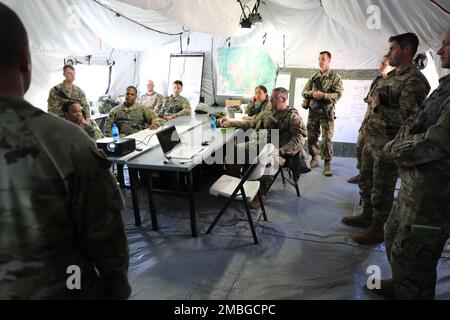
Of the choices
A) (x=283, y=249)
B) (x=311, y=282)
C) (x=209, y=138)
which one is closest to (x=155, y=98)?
(x=209, y=138)

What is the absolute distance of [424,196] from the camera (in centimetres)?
163

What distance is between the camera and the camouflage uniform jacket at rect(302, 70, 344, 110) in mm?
4414

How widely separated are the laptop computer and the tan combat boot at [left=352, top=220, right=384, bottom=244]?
1711 millimetres

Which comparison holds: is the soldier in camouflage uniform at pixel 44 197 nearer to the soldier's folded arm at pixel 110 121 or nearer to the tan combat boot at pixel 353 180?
the soldier's folded arm at pixel 110 121

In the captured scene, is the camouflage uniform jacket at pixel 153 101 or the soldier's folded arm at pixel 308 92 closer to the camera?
the soldier's folded arm at pixel 308 92

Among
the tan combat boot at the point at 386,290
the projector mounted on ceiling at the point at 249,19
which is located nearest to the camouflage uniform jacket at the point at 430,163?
the tan combat boot at the point at 386,290

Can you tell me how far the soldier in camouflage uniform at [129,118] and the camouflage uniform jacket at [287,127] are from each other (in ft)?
5.19

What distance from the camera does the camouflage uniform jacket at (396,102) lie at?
2342mm

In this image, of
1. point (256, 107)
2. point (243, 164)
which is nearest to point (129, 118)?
point (243, 164)

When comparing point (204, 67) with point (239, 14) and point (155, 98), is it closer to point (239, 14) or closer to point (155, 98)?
point (155, 98)

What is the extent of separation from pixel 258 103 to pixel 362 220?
2360mm

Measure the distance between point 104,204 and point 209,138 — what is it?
2771mm

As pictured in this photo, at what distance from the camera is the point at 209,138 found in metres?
3.69
